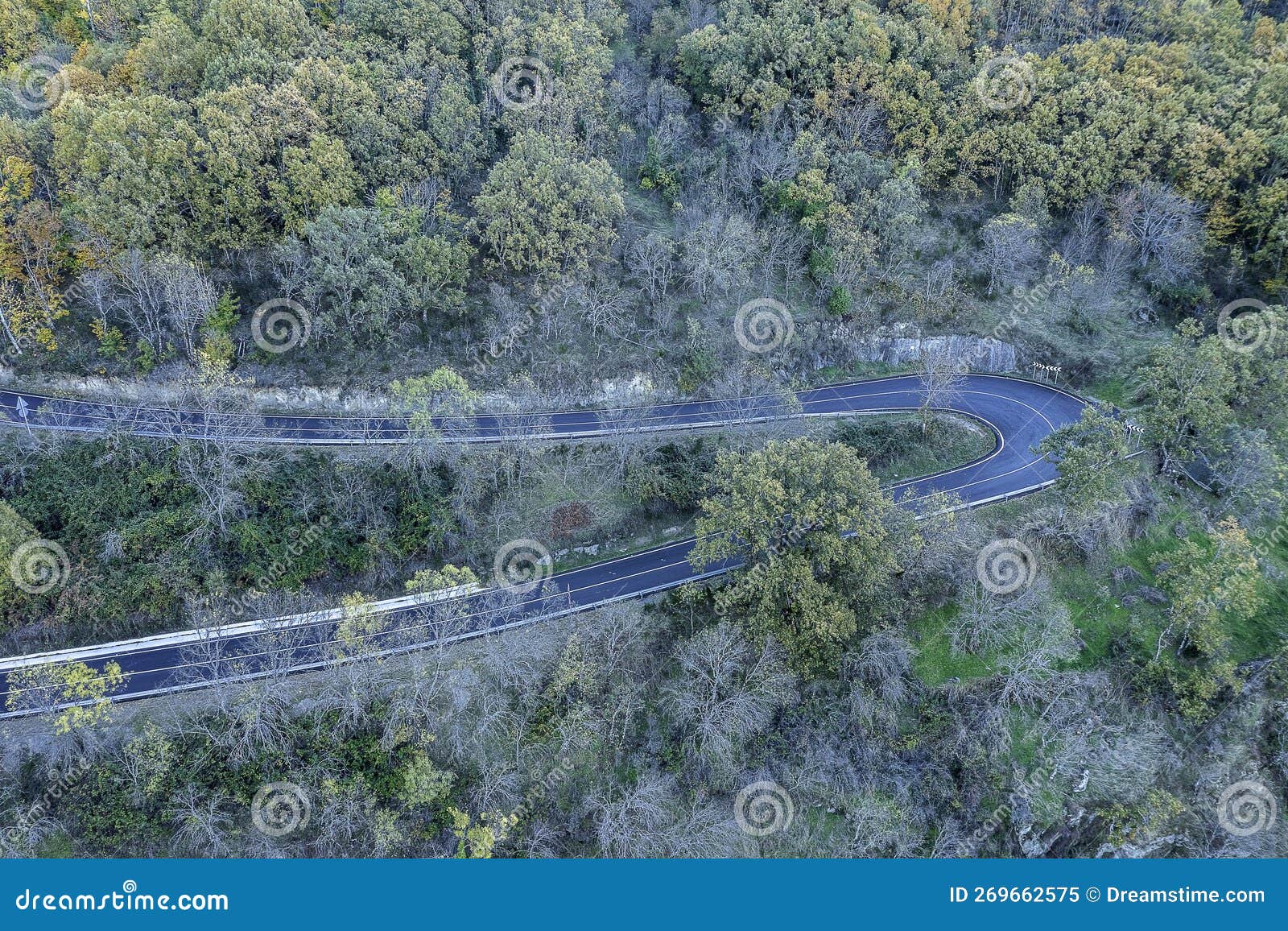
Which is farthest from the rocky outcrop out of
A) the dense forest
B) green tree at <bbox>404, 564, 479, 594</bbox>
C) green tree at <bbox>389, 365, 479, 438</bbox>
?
green tree at <bbox>404, 564, 479, 594</bbox>

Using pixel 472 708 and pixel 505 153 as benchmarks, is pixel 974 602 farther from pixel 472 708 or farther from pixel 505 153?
pixel 505 153

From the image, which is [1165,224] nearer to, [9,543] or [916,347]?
[916,347]

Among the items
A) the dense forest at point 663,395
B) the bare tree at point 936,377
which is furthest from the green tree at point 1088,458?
the bare tree at point 936,377

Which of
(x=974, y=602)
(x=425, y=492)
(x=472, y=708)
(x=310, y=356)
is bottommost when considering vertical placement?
(x=472, y=708)

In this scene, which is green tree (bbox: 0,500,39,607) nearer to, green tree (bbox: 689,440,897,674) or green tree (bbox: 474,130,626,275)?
green tree (bbox: 474,130,626,275)

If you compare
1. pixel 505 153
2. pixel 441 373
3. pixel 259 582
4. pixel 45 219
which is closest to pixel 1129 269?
pixel 505 153

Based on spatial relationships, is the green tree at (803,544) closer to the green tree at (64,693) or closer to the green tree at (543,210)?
the green tree at (543,210)
